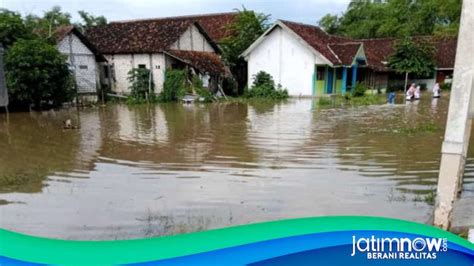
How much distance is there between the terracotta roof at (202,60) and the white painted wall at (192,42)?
29 cm

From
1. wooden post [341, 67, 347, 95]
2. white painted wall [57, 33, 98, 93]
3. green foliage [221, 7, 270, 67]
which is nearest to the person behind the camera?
white painted wall [57, 33, 98, 93]

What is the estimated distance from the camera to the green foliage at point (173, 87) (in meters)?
19.9

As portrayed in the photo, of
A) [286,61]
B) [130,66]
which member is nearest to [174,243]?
[130,66]

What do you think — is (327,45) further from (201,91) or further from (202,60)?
(201,91)

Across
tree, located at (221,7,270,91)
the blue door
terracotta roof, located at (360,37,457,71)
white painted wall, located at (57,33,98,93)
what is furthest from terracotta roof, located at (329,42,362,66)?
white painted wall, located at (57,33,98,93)

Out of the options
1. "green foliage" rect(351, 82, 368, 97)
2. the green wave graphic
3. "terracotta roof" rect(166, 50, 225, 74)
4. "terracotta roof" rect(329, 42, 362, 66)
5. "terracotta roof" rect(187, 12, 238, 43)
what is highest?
"terracotta roof" rect(187, 12, 238, 43)

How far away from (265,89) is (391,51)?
11.4 meters

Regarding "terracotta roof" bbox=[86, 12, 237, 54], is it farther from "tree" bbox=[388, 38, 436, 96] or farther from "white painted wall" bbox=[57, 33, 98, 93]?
"tree" bbox=[388, 38, 436, 96]

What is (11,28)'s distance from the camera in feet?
51.4

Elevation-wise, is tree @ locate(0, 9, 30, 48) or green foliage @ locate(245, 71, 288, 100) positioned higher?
tree @ locate(0, 9, 30, 48)

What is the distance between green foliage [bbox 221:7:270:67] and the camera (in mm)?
19453

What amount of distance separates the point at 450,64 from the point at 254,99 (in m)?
15.3

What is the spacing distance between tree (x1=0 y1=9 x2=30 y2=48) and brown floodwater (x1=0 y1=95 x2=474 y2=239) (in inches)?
190

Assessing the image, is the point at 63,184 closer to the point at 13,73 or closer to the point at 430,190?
the point at 430,190
